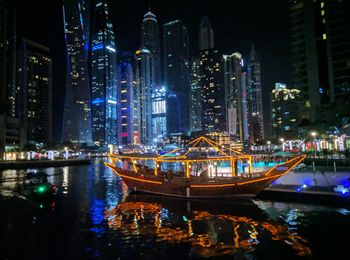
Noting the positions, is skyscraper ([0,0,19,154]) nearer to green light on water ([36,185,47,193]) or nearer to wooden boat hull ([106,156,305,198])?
green light on water ([36,185,47,193])

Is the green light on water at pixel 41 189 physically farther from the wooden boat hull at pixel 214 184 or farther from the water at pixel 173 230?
the wooden boat hull at pixel 214 184

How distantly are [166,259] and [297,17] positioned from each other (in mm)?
101595

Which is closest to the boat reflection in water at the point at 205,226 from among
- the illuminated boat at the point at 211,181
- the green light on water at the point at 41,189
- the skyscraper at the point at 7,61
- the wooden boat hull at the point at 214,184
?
the wooden boat hull at the point at 214,184

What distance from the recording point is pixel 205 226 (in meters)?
19.5

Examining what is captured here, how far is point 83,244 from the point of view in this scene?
1673 cm

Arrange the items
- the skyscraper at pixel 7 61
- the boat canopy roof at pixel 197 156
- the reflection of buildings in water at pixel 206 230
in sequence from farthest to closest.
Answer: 1. the skyscraper at pixel 7 61
2. the boat canopy roof at pixel 197 156
3. the reflection of buildings in water at pixel 206 230

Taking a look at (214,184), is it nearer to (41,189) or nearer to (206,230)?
(206,230)

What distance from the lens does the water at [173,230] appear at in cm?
1511

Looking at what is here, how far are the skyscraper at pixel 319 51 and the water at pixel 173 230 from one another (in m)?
64.4

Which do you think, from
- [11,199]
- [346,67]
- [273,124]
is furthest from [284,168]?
[273,124]

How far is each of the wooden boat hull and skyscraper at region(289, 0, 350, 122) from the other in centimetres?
5836

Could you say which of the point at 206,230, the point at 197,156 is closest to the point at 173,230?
the point at 206,230

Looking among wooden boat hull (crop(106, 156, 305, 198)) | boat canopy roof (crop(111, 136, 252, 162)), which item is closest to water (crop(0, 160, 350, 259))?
wooden boat hull (crop(106, 156, 305, 198))

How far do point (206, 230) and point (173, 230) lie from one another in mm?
2165
